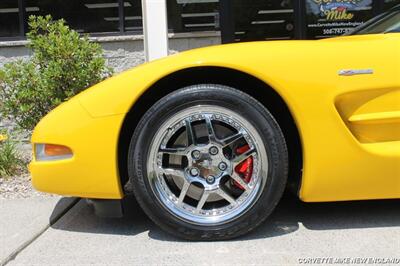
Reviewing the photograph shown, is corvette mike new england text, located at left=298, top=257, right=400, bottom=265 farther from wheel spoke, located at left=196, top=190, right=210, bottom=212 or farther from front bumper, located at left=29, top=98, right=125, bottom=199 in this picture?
front bumper, located at left=29, top=98, right=125, bottom=199

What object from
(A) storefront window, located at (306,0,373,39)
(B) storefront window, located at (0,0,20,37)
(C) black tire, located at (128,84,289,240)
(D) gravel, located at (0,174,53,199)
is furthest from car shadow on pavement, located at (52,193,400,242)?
(A) storefront window, located at (306,0,373,39)

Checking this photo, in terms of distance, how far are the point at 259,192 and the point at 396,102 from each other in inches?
36.5

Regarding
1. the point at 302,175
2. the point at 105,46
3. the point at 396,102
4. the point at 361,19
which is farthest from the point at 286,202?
the point at 361,19

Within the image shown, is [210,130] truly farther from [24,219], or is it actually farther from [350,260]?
[24,219]

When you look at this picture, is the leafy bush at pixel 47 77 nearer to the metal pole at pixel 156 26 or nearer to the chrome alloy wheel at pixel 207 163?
the metal pole at pixel 156 26

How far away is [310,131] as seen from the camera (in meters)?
3.00

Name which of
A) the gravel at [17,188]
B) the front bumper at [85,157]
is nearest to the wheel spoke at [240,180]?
the front bumper at [85,157]

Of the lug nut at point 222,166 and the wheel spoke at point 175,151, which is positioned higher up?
the wheel spoke at point 175,151

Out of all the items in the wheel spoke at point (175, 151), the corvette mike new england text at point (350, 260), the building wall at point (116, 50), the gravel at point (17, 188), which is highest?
the building wall at point (116, 50)

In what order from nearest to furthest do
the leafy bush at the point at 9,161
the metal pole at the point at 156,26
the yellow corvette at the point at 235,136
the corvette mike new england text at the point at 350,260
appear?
the corvette mike new england text at the point at 350,260
the yellow corvette at the point at 235,136
the leafy bush at the point at 9,161
the metal pole at the point at 156,26

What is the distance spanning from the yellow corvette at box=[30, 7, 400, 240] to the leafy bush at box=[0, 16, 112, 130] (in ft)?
7.23

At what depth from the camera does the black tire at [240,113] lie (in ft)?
9.92

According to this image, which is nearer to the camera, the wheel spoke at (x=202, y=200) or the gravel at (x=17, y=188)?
the wheel spoke at (x=202, y=200)

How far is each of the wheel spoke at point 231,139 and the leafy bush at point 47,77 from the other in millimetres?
2626
